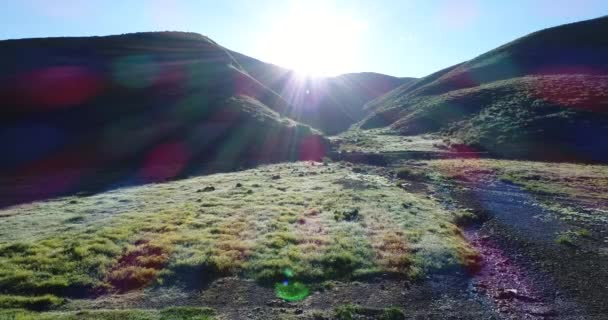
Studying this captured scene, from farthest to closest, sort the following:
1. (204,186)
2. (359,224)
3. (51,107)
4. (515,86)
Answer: (515,86), (51,107), (204,186), (359,224)

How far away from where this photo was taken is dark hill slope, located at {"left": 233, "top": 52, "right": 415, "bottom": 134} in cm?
13325

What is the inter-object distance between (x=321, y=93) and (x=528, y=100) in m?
93.5

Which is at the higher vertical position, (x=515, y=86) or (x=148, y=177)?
(x=515, y=86)

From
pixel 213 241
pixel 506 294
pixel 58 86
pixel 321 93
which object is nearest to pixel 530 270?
pixel 506 294

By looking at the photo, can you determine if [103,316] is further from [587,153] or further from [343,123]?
[343,123]

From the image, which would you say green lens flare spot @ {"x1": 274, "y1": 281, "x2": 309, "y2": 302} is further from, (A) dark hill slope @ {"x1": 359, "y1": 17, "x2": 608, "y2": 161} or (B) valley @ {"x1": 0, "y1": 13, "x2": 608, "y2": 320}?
(A) dark hill slope @ {"x1": 359, "y1": 17, "x2": 608, "y2": 161}

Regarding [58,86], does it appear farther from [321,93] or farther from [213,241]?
[321,93]

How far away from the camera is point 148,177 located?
44.5 m

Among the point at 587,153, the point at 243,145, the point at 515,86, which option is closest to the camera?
the point at 587,153

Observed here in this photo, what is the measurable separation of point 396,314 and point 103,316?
878cm

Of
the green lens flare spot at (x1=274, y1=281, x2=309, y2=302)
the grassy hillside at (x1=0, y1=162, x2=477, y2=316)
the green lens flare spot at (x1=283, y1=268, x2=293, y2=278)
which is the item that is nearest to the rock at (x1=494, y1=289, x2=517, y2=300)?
the grassy hillside at (x1=0, y1=162, x2=477, y2=316)

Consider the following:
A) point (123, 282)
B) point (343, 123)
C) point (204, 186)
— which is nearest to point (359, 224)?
point (123, 282)

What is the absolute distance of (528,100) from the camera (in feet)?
266

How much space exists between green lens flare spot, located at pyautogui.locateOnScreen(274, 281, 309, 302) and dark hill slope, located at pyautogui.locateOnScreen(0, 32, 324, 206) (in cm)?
2832
